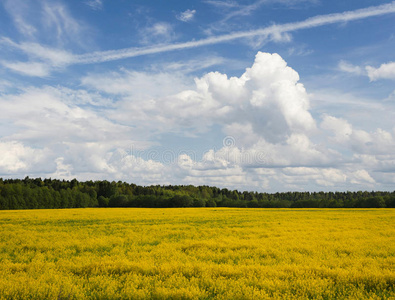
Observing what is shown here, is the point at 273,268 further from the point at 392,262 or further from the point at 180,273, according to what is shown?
the point at 392,262

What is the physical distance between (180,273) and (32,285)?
4676mm

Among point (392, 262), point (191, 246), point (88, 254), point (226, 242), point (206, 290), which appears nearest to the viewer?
point (206, 290)

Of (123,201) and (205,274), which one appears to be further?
(123,201)

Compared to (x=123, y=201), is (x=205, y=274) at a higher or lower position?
higher

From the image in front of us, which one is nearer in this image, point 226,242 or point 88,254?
point 88,254

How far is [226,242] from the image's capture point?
60.8 ft

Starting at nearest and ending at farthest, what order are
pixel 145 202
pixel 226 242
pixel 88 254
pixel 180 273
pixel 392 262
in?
pixel 180 273
pixel 392 262
pixel 88 254
pixel 226 242
pixel 145 202

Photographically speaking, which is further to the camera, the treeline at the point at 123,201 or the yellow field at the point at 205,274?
the treeline at the point at 123,201

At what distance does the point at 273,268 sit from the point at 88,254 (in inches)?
353

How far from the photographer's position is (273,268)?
1195cm

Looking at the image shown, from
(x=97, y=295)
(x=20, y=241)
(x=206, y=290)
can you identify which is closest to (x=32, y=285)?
(x=97, y=295)

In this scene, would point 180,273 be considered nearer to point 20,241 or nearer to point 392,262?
point 392,262

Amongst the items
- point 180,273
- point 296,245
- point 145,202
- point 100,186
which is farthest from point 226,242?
point 100,186

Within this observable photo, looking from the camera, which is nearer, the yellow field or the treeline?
the yellow field
